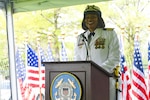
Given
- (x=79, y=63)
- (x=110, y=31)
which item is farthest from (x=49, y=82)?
(x=110, y=31)

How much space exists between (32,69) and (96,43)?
7.19ft

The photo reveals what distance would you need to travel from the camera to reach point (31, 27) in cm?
613

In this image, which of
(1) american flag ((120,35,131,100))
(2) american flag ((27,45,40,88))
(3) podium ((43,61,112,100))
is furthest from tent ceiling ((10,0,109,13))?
(3) podium ((43,61,112,100))

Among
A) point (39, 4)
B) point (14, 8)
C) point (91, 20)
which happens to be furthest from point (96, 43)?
point (14, 8)

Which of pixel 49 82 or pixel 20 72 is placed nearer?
pixel 49 82

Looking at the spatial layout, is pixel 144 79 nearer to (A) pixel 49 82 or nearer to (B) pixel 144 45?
(B) pixel 144 45

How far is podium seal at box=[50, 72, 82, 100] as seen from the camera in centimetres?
216

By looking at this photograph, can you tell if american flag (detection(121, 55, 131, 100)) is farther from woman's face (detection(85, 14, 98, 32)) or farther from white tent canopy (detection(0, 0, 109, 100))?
woman's face (detection(85, 14, 98, 32))

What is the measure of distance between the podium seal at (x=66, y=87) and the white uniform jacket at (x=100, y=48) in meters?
0.72

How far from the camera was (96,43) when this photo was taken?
296cm

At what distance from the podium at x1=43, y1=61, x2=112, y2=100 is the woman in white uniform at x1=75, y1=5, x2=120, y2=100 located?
1.70 ft

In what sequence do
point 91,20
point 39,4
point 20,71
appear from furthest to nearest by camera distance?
point 20,71
point 39,4
point 91,20

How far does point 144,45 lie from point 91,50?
260cm

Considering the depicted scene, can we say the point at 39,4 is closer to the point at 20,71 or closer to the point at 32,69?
the point at 32,69
